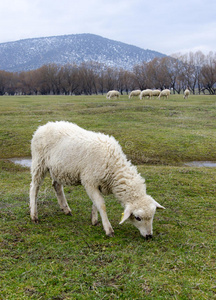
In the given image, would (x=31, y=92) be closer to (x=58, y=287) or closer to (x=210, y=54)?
(x=210, y=54)

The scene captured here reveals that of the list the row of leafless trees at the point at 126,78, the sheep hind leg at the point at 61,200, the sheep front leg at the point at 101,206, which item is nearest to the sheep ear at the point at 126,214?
the sheep front leg at the point at 101,206

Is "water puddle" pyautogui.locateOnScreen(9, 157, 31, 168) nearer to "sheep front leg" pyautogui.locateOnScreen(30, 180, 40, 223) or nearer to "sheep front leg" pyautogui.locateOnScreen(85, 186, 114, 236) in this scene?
"sheep front leg" pyautogui.locateOnScreen(30, 180, 40, 223)

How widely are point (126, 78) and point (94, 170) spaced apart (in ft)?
275

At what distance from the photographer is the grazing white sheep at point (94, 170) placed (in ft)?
18.8

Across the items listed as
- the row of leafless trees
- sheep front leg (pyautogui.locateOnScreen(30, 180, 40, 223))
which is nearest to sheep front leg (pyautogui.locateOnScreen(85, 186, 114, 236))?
sheep front leg (pyautogui.locateOnScreen(30, 180, 40, 223))

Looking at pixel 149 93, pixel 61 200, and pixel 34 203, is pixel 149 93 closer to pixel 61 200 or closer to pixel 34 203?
pixel 61 200

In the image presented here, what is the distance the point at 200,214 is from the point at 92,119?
18251 millimetres

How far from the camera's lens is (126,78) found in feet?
283

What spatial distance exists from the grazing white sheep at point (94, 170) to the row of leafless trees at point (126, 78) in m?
75.6

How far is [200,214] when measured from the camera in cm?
719

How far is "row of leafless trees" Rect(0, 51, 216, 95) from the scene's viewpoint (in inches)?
3150

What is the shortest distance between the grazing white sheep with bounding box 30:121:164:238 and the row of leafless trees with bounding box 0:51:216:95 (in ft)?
248

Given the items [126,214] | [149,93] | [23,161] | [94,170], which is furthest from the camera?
[149,93]

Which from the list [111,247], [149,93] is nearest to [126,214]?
[111,247]
